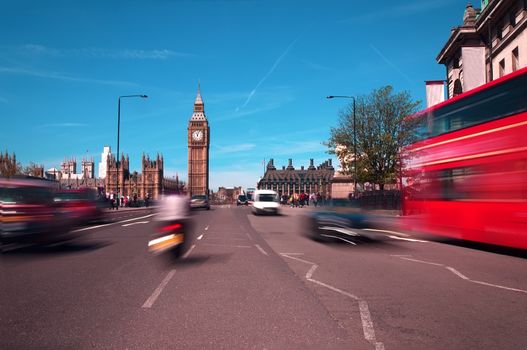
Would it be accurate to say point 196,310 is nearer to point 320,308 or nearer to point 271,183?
point 320,308

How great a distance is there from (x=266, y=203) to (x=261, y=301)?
28.2 metres

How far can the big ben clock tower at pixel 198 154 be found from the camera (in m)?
168

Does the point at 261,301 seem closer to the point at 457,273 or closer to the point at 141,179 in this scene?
the point at 457,273

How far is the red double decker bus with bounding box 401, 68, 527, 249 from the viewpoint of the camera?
10867 millimetres

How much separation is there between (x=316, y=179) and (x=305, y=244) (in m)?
169

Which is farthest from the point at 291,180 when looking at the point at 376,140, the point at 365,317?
the point at 365,317

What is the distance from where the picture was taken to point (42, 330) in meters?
4.89

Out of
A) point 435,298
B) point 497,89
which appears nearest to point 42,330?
point 435,298

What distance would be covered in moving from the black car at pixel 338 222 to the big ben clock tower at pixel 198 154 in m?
152

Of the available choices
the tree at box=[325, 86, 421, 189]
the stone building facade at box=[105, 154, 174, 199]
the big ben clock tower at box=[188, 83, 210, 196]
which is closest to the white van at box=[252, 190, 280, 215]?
the tree at box=[325, 86, 421, 189]

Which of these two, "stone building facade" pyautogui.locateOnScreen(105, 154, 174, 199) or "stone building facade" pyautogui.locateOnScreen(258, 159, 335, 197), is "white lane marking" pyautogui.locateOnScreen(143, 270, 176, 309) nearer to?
"stone building facade" pyautogui.locateOnScreen(105, 154, 174, 199)

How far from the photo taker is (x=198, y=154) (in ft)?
562

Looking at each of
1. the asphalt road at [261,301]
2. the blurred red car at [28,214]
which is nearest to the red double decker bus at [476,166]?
the asphalt road at [261,301]

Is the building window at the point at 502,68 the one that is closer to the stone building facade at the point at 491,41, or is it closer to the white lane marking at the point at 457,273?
the stone building facade at the point at 491,41
